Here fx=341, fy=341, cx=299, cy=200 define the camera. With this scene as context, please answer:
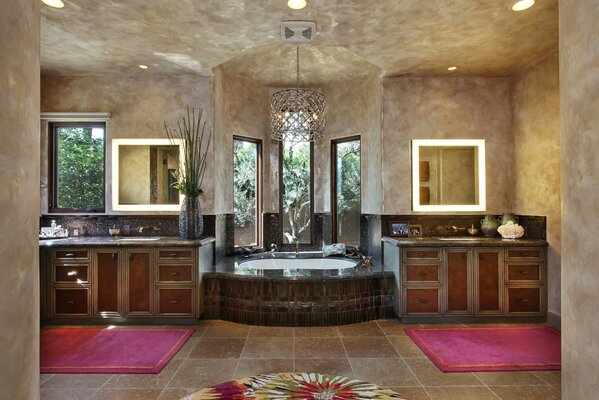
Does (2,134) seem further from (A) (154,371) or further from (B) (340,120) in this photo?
(B) (340,120)

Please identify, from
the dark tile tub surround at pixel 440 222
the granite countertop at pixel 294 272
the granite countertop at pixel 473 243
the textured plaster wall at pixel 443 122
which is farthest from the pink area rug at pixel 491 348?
the textured plaster wall at pixel 443 122

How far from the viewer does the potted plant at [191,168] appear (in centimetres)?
406

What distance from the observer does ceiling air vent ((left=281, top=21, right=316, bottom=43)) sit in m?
3.12

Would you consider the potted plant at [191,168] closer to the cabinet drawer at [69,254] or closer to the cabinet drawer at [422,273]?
the cabinet drawer at [69,254]

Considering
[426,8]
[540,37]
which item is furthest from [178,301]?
[540,37]

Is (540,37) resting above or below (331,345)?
above

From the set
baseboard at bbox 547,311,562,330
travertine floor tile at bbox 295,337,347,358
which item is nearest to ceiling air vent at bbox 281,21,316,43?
travertine floor tile at bbox 295,337,347,358

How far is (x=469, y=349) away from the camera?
3127mm

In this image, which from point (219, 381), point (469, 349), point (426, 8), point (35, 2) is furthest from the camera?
point (469, 349)

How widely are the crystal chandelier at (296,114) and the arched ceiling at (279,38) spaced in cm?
56

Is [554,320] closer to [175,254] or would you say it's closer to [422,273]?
[422,273]

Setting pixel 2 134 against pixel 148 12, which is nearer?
pixel 2 134

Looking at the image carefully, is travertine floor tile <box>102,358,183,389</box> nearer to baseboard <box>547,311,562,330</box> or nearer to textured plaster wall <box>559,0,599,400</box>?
textured plaster wall <box>559,0,599,400</box>

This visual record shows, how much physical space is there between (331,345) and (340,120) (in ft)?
10.6
